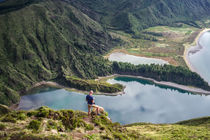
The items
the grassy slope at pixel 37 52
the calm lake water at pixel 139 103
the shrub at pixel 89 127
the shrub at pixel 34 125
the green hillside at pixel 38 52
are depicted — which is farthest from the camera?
the grassy slope at pixel 37 52

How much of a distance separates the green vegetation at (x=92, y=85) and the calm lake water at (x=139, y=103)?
16.2 ft

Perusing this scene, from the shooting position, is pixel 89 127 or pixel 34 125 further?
pixel 89 127

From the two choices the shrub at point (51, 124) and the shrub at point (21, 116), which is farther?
the shrub at point (21, 116)

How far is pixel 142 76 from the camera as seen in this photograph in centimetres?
16050

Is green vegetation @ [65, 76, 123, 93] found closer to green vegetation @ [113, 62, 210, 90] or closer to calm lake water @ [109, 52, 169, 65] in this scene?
green vegetation @ [113, 62, 210, 90]

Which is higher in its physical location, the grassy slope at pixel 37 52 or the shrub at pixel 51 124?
the grassy slope at pixel 37 52

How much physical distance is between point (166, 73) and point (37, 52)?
8817cm

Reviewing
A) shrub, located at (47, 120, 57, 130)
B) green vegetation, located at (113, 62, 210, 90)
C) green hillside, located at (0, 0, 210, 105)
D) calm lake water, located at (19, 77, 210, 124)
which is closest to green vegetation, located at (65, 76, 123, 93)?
calm lake water, located at (19, 77, 210, 124)

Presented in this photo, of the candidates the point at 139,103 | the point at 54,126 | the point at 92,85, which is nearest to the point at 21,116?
the point at 54,126

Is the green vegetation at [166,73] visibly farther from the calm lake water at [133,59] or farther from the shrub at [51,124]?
the shrub at [51,124]

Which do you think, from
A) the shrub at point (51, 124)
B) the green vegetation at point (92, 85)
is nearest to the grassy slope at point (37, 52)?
the green vegetation at point (92, 85)

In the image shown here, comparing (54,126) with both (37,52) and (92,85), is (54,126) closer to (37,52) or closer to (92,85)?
(92,85)

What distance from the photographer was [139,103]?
412 ft

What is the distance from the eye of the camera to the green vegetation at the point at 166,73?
146625 millimetres
